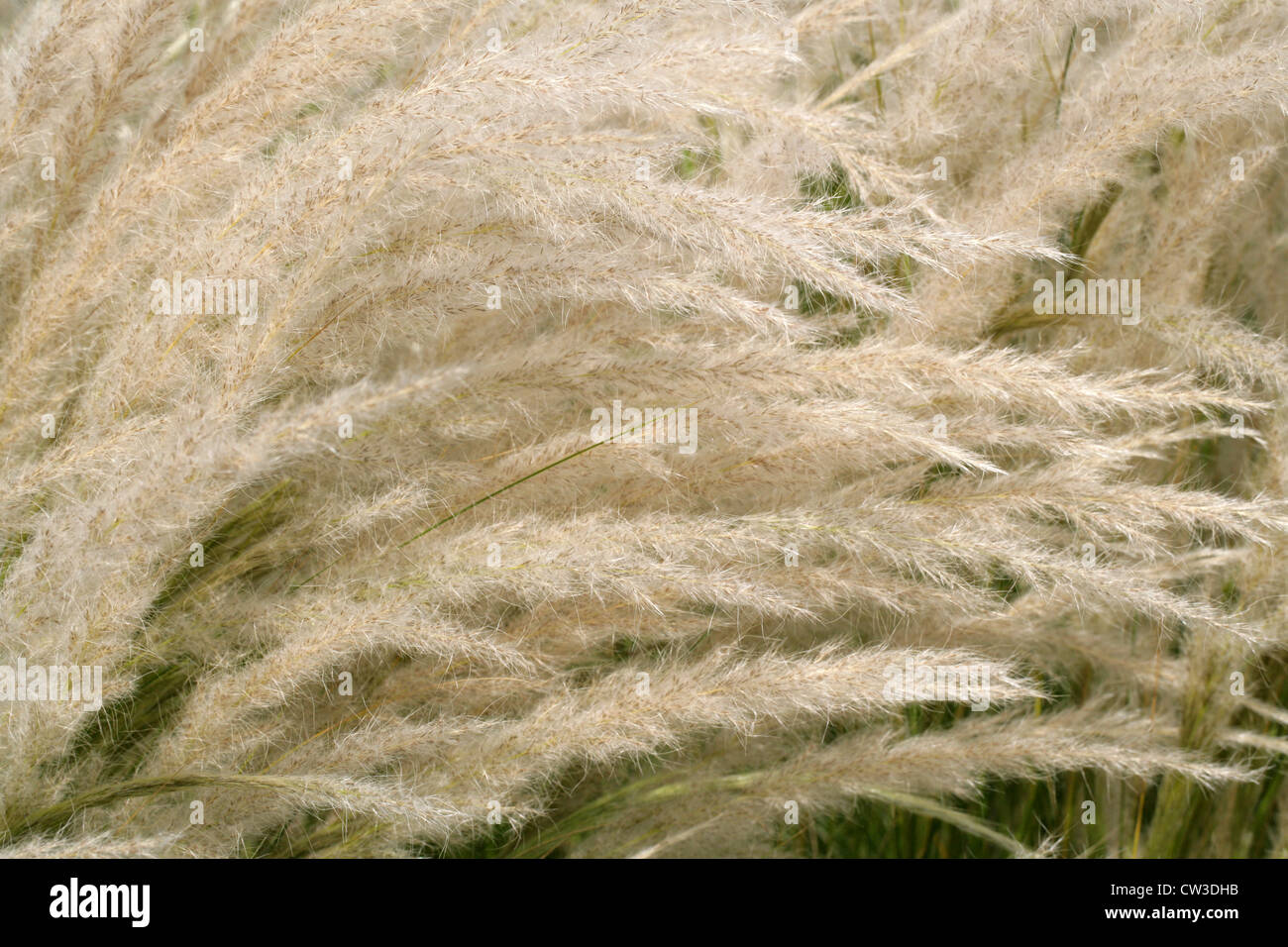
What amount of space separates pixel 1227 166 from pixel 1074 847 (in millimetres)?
853

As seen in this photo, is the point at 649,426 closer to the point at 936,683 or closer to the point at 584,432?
the point at 584,432

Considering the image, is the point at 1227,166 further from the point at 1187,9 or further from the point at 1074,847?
the point at 1074,847

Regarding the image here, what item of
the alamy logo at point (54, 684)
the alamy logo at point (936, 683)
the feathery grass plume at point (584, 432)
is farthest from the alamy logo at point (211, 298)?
the alamy logo at point (936, 683)

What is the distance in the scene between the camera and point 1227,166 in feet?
4.06

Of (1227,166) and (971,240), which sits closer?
(971,240)

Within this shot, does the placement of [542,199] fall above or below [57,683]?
above
